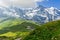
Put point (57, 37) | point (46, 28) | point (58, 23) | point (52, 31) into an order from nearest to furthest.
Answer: point (57, 37)
point (52, 31)
point (46, 28)
point (58, 23)

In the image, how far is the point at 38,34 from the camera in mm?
114312

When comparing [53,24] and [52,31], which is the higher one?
[53,24]

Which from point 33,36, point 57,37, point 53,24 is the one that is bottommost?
point 57,37

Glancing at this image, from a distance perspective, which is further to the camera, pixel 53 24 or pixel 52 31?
pixel 53 24

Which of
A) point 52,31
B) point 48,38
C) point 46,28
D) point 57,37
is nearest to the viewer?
point 57,37

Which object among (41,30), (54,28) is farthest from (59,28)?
(41,30)

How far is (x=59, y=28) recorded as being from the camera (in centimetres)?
11669

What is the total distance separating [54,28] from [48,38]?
49.7 ft

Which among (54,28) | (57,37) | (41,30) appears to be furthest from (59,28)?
(57,37)

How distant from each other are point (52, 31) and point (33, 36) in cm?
1201

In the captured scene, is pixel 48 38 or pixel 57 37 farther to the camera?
pixel 48 38

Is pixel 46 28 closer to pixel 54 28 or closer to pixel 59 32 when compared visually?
pixel 54 28

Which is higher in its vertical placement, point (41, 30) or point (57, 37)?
point (41, 30)

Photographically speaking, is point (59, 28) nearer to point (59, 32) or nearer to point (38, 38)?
point (59, 32)
